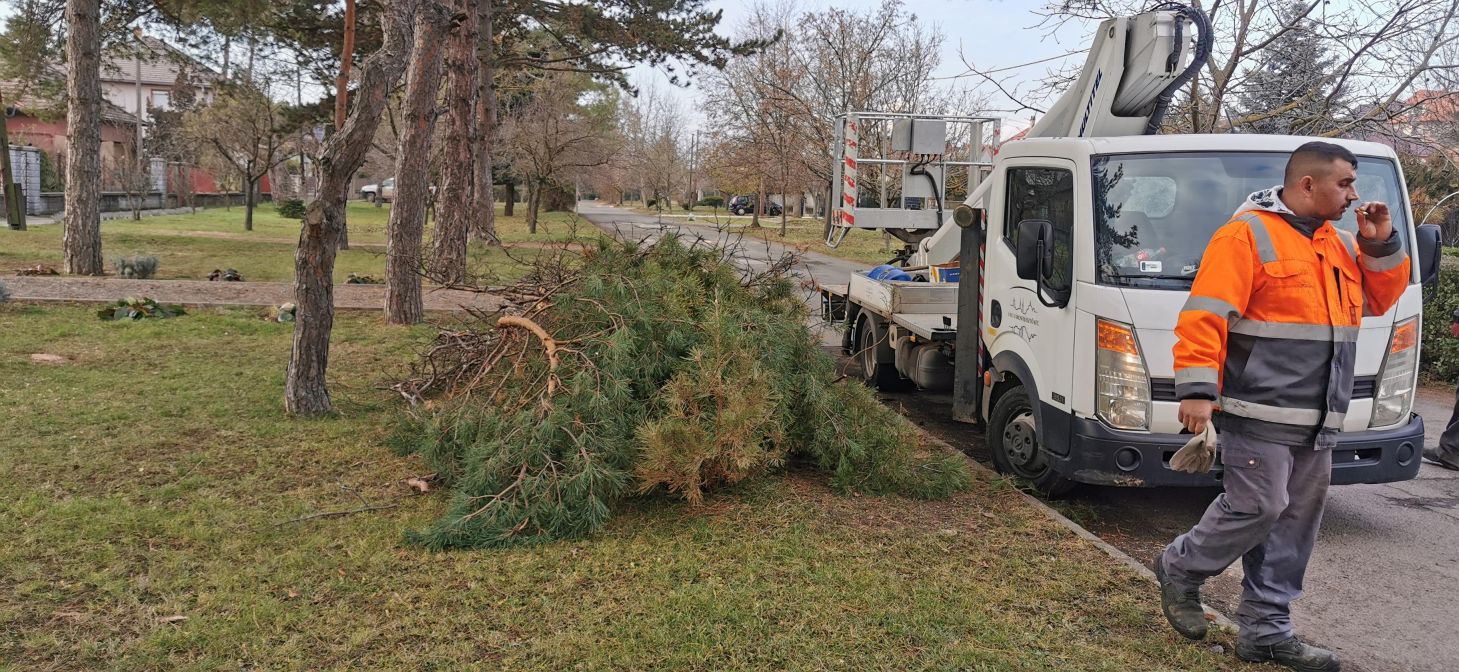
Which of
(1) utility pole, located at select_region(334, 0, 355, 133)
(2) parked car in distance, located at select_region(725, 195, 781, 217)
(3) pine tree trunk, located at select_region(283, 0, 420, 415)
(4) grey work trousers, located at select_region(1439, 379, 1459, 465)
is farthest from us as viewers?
(2) parked car in distance, located at select_region(725, 195, 781, 217)

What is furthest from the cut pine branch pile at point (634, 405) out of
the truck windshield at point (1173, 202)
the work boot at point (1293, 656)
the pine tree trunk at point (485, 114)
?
the pine tree trunk at point (485, 114)

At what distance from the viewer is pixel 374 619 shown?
389 cm

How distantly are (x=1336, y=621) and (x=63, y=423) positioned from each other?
25.1 ft

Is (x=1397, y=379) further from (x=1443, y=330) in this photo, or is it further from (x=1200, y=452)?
(x=1443, y=330)

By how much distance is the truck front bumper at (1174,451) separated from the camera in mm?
5035

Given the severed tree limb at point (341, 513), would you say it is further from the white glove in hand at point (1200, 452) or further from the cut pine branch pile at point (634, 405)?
the white glove in hand at point (1200, 452)

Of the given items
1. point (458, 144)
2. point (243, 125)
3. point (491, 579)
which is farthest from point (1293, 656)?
point (243, 125)

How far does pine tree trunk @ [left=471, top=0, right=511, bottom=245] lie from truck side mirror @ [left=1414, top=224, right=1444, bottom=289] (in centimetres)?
1373

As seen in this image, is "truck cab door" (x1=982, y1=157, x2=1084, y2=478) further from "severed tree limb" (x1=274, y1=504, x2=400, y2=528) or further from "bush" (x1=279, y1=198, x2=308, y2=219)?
"bush" (x1=279, y1=198, x2=308, y2=219)

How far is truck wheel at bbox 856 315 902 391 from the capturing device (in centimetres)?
930

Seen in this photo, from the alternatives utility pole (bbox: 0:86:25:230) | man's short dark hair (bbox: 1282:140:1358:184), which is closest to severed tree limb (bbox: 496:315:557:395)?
man's short dark hair (bbox: 1282:140:1358:184)

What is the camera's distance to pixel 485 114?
23656 mm

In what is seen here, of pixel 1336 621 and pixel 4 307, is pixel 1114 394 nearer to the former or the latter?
Result: pixel 1336 621

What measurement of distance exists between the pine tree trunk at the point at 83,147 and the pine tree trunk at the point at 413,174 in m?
7.51
